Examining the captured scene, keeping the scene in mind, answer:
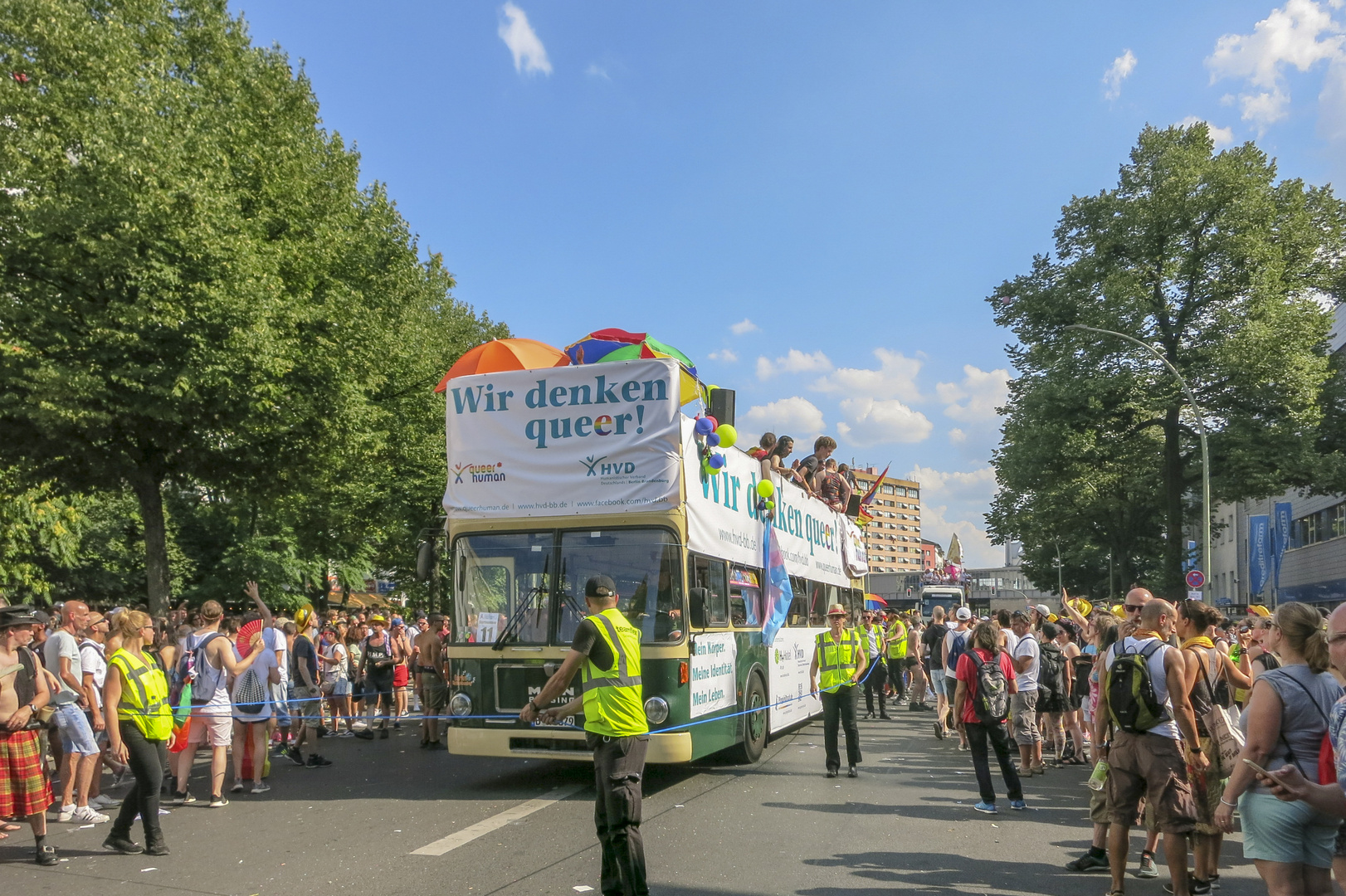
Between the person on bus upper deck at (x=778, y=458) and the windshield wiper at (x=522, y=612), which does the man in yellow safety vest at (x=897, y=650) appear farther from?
the windshield wiper at (x=522, y=612)

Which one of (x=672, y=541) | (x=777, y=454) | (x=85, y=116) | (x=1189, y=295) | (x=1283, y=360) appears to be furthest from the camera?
(x=1189, y=295)

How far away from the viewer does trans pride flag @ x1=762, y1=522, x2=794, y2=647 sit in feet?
40.6

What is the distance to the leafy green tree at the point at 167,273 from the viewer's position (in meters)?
16.4

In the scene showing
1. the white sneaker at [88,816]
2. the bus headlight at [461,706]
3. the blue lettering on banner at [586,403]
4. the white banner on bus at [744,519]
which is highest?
the blue lettering on banner at [586,403]

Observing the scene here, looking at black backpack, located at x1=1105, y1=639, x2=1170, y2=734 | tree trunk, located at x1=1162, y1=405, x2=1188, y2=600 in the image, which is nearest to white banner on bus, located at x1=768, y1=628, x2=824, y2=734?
black backpack, located at x1=1105, y1=639, x2=1170, y2=734

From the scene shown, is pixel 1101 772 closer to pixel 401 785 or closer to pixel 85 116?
pixel 401 785

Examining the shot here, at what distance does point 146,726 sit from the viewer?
7.66 metres

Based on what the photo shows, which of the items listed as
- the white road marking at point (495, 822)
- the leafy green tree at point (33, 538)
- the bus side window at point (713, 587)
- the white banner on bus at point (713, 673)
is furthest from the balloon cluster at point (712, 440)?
the leafy green tree at point (33, 538)

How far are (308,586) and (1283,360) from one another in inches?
1298

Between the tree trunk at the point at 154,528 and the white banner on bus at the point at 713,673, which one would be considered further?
the tree trunk at the point at 154,528

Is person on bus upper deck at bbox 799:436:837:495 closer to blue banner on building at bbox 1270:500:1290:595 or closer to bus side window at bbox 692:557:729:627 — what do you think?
bus side window at bbox 692:557:729:627

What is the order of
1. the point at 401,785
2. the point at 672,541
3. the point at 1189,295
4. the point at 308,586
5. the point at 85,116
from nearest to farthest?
1. the point at 672,541
2. the point at 401,785
3. the point at 85,116
4. the point at 1189,295
5. the point at 308,586

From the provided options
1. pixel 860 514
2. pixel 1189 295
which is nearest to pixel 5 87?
pixel 860 514

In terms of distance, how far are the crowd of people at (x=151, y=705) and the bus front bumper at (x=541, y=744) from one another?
217cm
